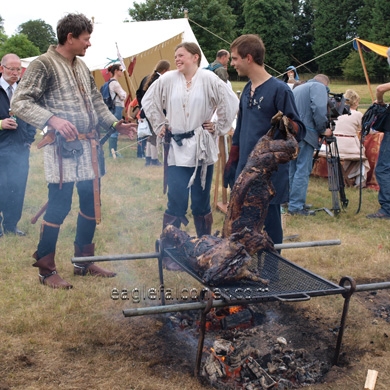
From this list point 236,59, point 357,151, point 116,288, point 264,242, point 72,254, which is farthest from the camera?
point 357,151

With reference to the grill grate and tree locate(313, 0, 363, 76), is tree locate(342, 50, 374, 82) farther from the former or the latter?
the grill grate

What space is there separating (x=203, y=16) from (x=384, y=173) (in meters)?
34.7

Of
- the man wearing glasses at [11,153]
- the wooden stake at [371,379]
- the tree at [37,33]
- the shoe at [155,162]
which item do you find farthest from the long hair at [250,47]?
the tree at [37,33]

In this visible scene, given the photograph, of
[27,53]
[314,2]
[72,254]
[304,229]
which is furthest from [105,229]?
[314,2]

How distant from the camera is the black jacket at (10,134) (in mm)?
5906

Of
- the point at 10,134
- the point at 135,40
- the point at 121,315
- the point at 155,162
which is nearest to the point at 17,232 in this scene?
the point at 10,134

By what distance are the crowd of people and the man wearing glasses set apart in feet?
0.04

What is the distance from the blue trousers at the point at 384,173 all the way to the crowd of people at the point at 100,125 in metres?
2.93

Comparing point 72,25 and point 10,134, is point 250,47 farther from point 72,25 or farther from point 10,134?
point 10,134

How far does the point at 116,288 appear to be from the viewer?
4543mm

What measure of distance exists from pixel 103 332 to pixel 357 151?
6.43 metres

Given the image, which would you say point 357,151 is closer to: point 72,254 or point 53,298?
point 72,254

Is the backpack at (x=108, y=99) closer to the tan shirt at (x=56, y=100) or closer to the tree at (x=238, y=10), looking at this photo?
the tan shirt at (x=56, y=100)

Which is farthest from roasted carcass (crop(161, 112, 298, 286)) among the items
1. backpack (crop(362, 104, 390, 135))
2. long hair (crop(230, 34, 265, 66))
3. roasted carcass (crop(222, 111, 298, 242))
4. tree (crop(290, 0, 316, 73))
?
tree (crop(290, 0, 316, 73))
